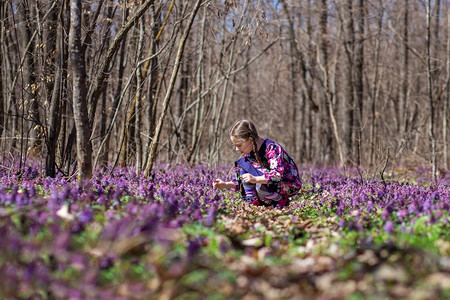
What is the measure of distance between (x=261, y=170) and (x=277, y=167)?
27cm

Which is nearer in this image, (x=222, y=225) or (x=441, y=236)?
(x=441, y=236)

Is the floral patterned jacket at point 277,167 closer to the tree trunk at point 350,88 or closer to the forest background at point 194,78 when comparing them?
the forest background at point 194,78

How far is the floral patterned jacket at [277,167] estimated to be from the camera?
22.1ft

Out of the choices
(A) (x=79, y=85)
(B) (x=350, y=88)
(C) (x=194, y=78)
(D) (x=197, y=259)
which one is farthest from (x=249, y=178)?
(B) (x=350, y=88)

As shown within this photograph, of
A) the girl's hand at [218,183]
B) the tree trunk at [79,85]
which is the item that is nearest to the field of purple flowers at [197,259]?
the tree trunk at [79,85]

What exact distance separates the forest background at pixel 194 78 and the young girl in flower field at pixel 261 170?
1719mm

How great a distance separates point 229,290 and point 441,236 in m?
2.36

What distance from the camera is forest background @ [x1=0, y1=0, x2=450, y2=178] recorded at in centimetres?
805

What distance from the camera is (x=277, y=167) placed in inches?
267

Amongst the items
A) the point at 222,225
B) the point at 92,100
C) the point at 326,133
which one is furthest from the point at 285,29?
the point at 222,225

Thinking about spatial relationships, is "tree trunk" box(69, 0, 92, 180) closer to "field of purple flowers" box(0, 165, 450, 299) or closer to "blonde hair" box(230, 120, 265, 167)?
"field of purple flowers" box(0, 165, 450, 299)

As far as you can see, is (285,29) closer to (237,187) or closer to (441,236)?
(237,187)

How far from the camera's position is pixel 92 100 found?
765 cm

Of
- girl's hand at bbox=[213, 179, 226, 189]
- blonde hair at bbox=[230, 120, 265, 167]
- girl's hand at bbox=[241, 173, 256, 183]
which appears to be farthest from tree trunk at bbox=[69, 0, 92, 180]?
girl's hand at bbox=[241, 173, 256, 183]
